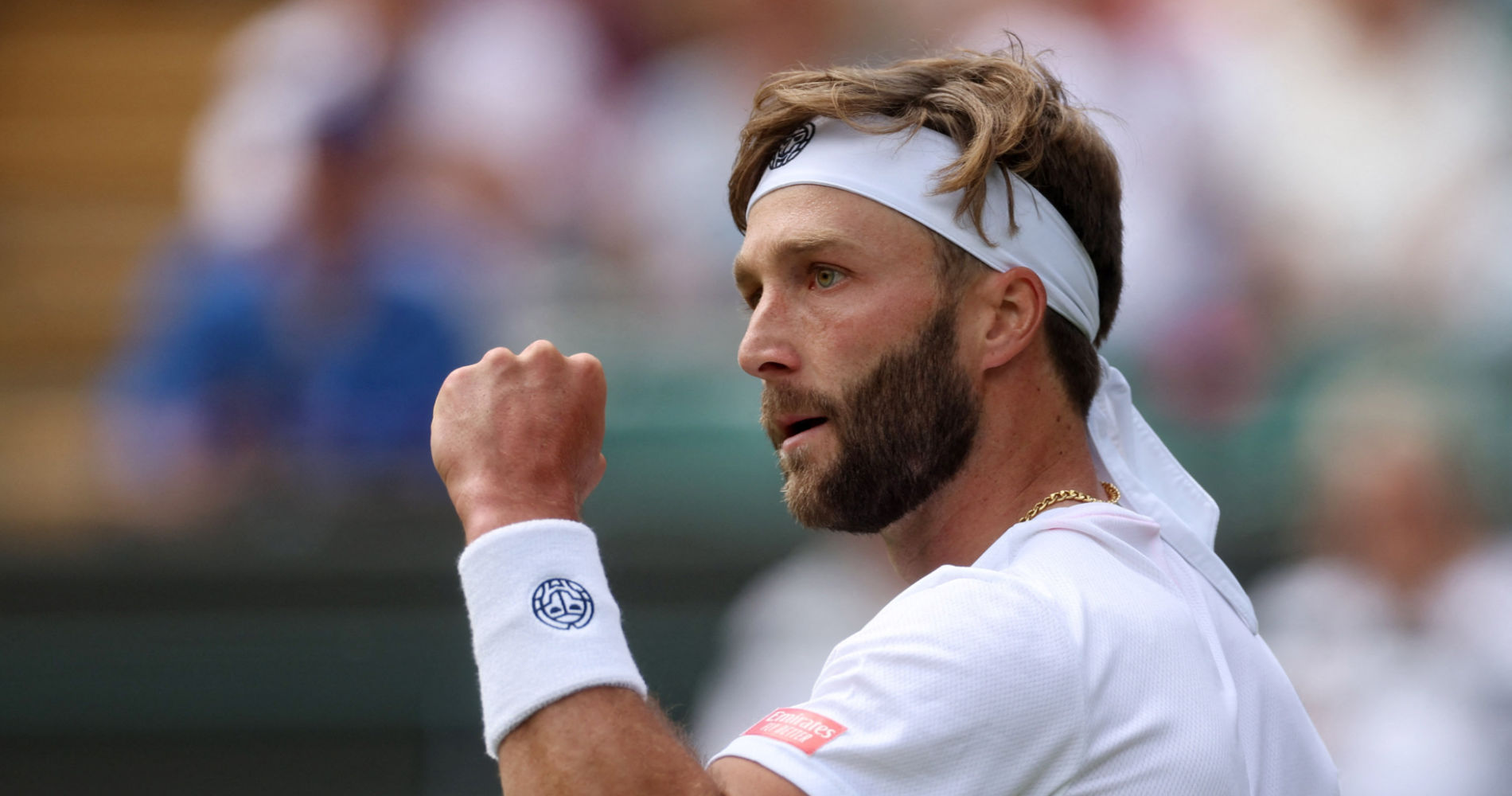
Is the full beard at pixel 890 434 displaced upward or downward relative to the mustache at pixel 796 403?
downward

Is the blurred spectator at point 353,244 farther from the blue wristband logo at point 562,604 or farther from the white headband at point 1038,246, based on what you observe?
the blue wristband logo at point 562,604

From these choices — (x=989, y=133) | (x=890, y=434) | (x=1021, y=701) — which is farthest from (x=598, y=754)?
(x=989, y=133)

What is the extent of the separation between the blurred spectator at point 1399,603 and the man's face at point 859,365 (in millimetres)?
2822

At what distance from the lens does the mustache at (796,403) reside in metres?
2.22

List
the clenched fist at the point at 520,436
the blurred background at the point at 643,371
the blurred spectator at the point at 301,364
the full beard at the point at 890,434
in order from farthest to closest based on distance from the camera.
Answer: the blurred spectator at the point at 301,364, the blurred background at the point at 643,371, the full beard at the point at 890,434, the clenched fist at the point at 520,436

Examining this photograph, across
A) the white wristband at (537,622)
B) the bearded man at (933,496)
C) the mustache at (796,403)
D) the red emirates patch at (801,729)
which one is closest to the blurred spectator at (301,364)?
the bearded man at (933,496)

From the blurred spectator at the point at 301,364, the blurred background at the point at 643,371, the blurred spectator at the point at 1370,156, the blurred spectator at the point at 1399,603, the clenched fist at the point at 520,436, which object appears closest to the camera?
the clenched fist at the point at 520,436

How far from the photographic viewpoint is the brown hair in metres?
2.27

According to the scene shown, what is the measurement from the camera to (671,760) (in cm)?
170

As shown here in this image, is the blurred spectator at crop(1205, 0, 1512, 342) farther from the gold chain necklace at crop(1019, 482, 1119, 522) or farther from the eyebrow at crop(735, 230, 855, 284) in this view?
the eyebrow at crop(735, 230, 855, 284)

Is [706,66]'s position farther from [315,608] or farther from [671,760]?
[671,760]

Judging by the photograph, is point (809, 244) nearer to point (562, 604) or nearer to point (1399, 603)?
point (562, 604)

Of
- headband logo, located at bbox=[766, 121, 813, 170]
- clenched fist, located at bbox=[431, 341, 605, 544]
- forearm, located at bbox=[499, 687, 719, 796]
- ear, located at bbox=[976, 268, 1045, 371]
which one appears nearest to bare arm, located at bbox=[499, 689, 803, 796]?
forearm, located at bbox=[499, 687, 719, 796]

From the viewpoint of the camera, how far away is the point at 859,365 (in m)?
2.20
